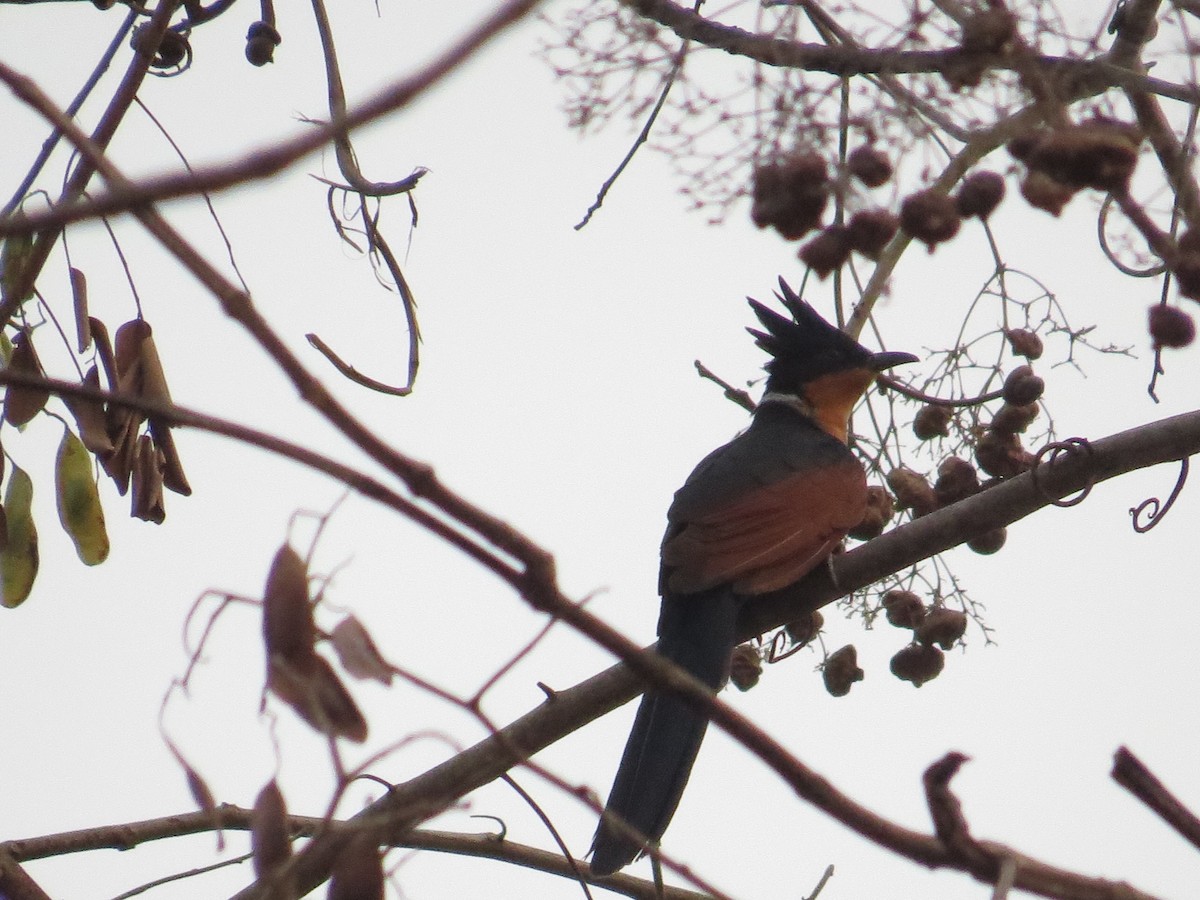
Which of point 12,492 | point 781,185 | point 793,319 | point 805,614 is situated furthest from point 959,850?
point 793,319

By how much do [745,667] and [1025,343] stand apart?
1.13m

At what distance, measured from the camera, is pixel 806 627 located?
4.09 metres

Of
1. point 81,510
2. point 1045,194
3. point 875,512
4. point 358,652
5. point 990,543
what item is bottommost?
point 358,652

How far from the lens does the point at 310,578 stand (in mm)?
1254

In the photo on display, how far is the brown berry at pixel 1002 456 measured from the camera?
141 inches

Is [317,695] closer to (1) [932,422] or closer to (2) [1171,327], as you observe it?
(2) [1171,327]

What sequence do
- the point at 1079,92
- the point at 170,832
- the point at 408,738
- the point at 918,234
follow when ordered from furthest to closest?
the point at 170,832
the point at 918,234
the point at 1079,92
the point at 408,738

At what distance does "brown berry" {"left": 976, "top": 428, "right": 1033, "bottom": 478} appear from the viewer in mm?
3594

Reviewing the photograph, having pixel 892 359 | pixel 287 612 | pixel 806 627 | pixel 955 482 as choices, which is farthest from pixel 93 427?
pixel 892 359

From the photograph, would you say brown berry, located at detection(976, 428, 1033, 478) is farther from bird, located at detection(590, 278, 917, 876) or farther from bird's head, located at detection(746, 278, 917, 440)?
bird's head, located at detection(746, 278, 917, 440)

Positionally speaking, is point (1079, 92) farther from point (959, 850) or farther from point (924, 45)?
point (959, 850)

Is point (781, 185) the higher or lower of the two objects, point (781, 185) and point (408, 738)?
the higher

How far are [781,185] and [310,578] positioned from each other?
0.94 meters

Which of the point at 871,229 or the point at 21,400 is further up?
the point at 21,400
